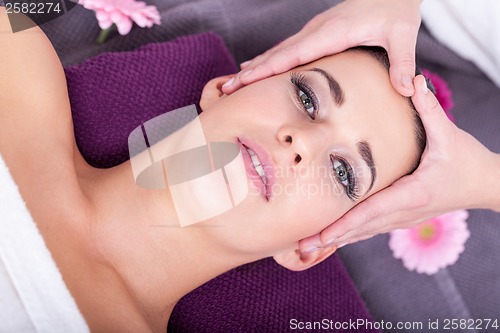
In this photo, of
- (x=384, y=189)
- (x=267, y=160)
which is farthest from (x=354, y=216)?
(x=267, y=160)

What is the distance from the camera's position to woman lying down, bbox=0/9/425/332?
951 mm

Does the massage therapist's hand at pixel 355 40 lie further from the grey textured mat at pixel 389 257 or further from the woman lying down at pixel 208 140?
the grey textured mat at pixel 389 257

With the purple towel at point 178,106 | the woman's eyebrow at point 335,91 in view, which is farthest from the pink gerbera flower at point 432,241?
the woman's eyebrow at point 335,91

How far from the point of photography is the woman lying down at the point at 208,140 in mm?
951

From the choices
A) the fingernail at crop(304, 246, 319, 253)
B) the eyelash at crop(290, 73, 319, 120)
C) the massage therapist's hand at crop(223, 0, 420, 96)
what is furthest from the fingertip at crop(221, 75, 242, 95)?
the fingernail at crop(304, 246, 319, 253)

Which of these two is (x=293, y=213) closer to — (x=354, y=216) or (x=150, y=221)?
(x=354, y=216)

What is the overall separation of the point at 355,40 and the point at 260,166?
34 centimetres

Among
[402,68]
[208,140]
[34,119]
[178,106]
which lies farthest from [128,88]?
[402,68]

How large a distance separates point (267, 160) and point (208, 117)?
0.14m

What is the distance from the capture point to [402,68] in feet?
Result: 3.34

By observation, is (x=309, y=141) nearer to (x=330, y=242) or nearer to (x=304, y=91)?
(x=304, y=91)

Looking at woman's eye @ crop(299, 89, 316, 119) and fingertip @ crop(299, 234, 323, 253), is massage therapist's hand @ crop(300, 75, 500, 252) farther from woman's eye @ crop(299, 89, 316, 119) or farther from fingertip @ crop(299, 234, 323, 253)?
woman's eye @ crop(299, 89, 316, 119)

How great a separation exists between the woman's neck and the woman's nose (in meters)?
0.22

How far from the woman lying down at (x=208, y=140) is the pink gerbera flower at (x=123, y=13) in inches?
9.2
